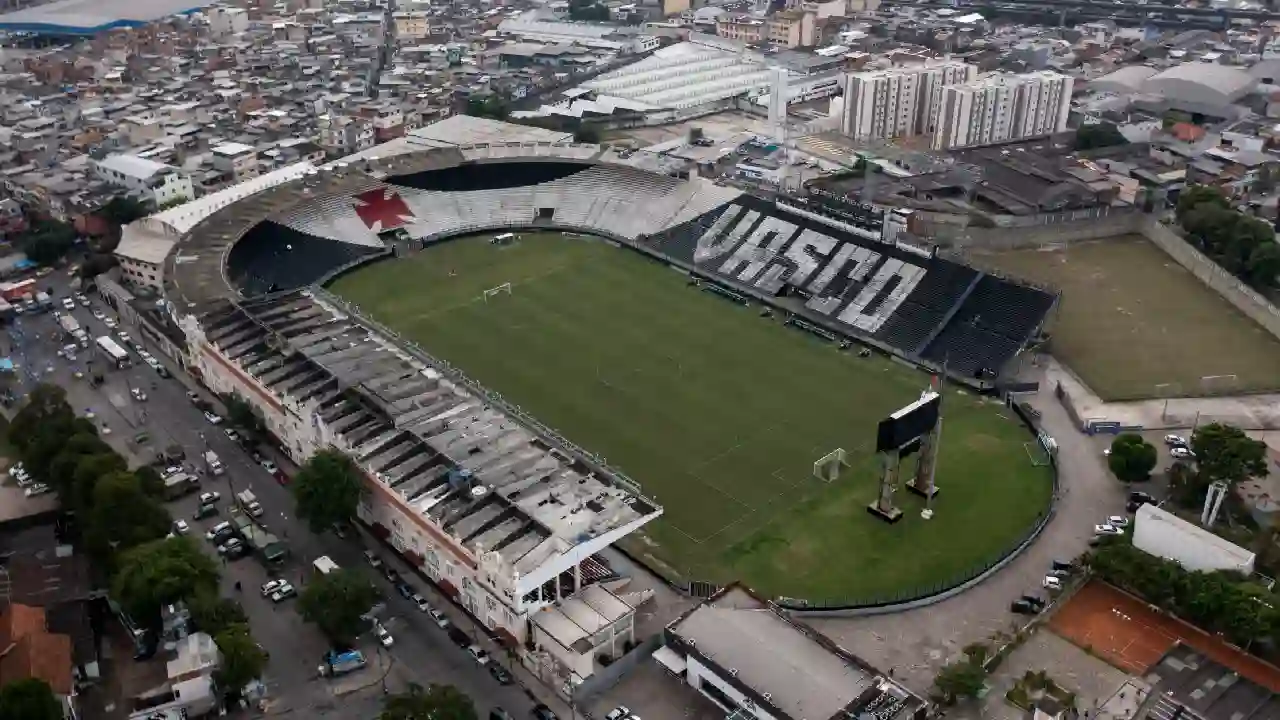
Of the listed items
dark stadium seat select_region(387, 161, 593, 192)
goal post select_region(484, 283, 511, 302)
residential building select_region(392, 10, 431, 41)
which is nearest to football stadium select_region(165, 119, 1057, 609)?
dark stadium seat select_region(387, 161, 593, 192)

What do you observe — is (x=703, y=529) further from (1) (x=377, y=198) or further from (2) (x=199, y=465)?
(1) (x=377, y=198)

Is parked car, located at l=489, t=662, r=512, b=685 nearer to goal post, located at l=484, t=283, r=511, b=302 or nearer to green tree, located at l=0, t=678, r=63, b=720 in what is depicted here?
green tree, located at l=0, t=678, r=63, b=720

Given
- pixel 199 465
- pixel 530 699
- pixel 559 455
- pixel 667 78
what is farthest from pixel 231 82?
pixel 530 699

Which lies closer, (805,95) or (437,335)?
(437,335)

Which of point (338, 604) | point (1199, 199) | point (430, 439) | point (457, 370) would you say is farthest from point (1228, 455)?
point (457, 370)

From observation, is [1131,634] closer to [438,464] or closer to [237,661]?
[438,464]
